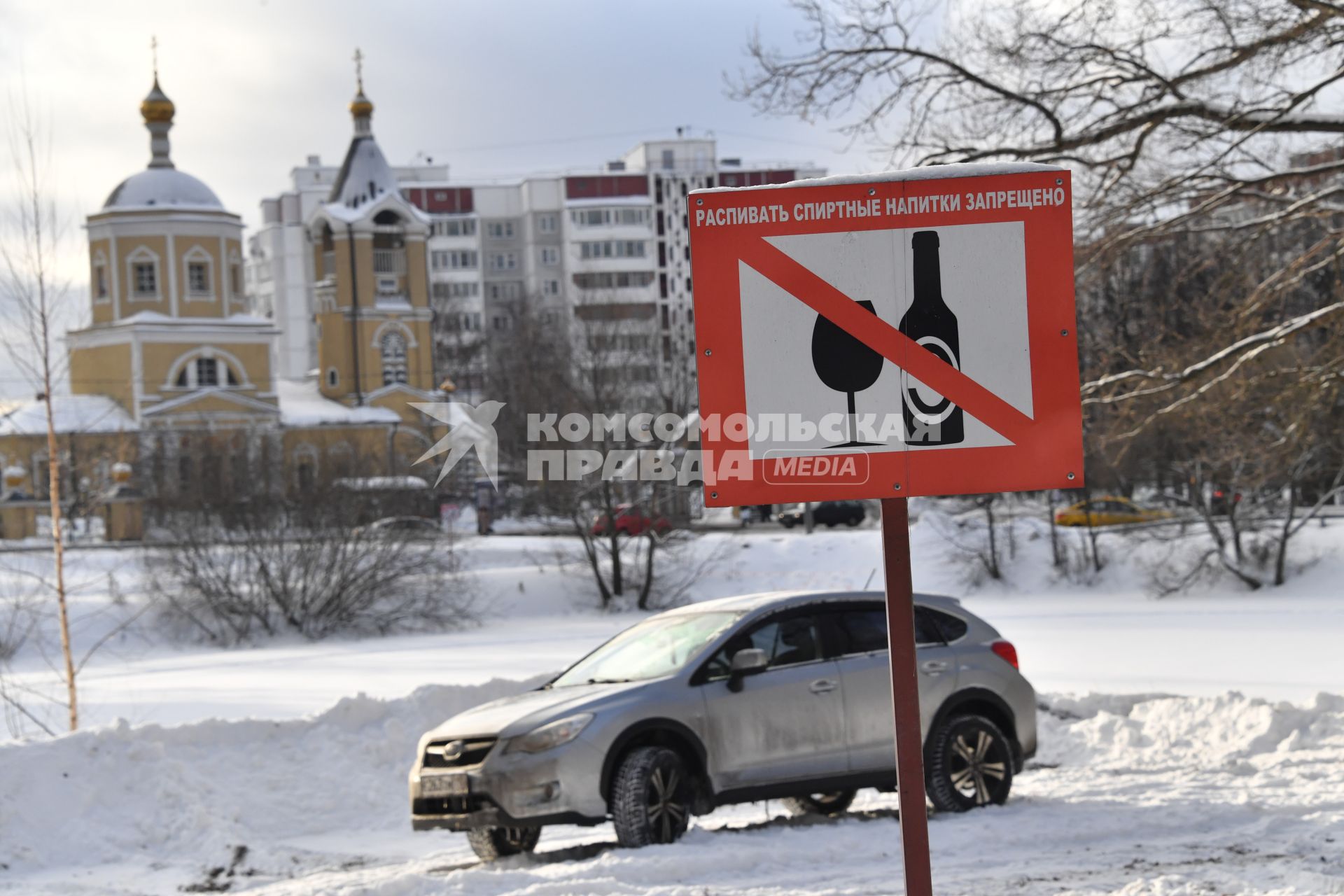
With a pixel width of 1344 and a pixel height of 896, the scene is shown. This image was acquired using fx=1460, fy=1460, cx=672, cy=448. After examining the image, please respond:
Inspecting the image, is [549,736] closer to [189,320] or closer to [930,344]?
[930,344]

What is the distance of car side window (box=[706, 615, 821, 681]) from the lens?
10102 mm

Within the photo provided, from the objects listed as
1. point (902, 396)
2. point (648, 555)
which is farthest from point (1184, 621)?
point (902, 396)

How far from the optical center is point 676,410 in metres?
35.2

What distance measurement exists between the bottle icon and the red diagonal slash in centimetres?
2

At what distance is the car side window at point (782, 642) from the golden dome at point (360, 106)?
77.6 meters

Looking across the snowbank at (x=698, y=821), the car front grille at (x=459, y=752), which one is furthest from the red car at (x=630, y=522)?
the car front grille at (x=459, y=752)

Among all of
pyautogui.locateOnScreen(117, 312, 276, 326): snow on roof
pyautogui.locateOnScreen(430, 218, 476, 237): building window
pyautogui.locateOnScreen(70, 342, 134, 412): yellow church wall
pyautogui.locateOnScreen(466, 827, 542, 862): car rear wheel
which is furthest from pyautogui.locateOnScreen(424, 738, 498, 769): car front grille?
pyautogui.locateOnScreen(430, 218, 476, 237): building window

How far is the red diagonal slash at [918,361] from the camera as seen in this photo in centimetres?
450

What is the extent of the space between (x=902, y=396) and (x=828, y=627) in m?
6.16

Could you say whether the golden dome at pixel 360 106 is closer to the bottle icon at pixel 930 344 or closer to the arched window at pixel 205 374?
the arched window at pixel 205 374

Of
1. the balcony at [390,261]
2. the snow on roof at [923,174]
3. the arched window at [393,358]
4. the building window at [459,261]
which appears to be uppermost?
the building window at [459,261]

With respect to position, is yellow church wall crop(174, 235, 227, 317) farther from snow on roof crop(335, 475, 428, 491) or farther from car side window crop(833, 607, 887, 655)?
car side window crop(833, 607, 887, 655)

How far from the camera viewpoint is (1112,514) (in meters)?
45.6

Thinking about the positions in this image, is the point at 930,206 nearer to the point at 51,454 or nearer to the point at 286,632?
the point at 51,454
